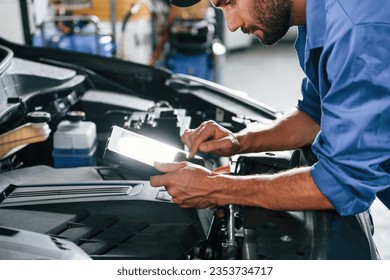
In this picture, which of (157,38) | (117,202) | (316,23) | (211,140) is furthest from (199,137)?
(157,38)

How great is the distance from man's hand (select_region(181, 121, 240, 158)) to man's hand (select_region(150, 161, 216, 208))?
20 centimetres

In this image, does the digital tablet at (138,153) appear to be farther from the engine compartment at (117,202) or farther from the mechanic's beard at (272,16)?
the mechanic's beard at (272,16)

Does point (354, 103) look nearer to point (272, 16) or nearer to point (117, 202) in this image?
point (272, 16)

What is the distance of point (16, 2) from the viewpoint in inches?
109

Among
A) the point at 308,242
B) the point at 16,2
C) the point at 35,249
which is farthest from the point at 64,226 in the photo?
the point at 16,2

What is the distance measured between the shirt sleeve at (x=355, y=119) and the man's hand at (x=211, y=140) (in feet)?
1.34

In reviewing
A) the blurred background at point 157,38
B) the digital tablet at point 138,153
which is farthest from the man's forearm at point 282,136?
the blurred background at point 157,38

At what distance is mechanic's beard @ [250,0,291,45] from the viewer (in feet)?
3.96

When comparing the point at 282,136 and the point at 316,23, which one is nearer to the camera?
the point at 316,23

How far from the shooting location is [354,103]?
3.33 ft

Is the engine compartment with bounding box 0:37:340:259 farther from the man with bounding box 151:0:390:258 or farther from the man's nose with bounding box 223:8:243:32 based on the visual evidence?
the man's nose with bounding box 223:8:243:32

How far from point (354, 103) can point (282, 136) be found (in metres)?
0.55


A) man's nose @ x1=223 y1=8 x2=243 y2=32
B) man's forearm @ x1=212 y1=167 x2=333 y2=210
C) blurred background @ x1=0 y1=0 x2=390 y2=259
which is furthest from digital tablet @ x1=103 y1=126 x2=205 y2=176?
blurred background @ x1=0 y1=0 x2=390 y2=259

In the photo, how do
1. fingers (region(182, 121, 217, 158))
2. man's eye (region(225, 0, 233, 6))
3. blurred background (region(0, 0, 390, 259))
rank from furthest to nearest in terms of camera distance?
1. blurred background (region(0, 0, 390, 259))
2. fingers (region(182, 121, 217, 158))
3. man's eye (region(225, 0, 233, 6))
